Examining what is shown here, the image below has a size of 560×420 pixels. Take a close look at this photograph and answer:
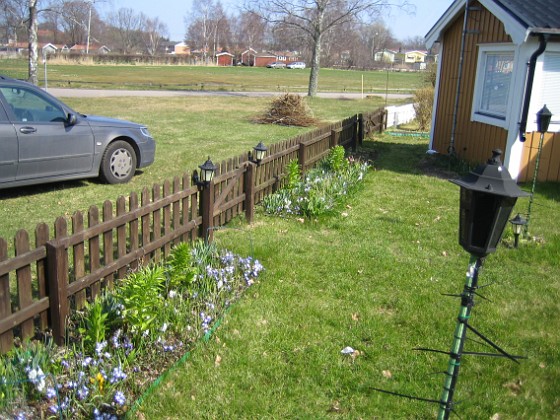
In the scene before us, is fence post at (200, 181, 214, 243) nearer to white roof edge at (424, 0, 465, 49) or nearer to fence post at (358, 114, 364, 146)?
white roof edge at (424, 0, 465, 49)

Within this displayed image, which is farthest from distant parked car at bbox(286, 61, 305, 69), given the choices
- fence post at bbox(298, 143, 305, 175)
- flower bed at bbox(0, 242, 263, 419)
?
flower bed at bbox(0, 242, 263, 419)

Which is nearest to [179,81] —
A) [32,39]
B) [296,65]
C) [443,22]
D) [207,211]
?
[32,39]

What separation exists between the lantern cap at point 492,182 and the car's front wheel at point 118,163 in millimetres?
7038

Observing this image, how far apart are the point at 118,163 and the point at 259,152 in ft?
8.83

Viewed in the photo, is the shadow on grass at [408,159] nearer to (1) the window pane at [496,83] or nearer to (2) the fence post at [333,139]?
(2) the fence post at [333,139]

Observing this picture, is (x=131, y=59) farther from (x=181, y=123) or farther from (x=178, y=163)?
(x=178, y=163)

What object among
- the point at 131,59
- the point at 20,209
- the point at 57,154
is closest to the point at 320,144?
the point at 57,154

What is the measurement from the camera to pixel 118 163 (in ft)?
28.9

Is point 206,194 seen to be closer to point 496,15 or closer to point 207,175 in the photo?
point 207,175

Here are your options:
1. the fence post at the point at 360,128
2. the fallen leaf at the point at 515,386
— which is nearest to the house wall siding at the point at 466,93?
the fence post at the point at 360,128

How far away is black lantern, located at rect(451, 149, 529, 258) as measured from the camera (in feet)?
8.00

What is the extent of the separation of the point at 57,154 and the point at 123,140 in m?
1.31

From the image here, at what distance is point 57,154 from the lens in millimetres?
7781

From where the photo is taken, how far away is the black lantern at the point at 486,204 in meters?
2.44
